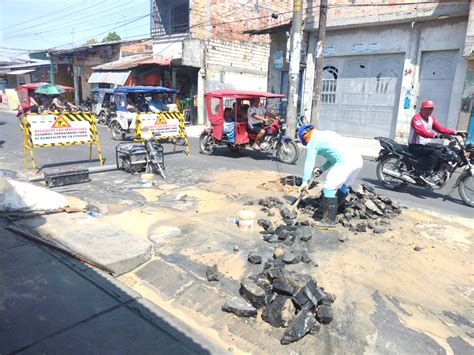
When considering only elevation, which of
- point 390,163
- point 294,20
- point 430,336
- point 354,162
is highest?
point 294,20

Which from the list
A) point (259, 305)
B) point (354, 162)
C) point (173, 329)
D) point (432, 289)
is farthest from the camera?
point (354, 162)

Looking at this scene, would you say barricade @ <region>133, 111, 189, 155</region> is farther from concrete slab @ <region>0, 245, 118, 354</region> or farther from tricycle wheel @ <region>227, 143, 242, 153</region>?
concrete slab @ <region>0, 245, 118, 354</region>

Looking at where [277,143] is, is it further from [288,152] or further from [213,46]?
[213,46]

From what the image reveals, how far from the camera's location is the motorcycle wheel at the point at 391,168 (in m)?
7.71

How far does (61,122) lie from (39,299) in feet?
20.4

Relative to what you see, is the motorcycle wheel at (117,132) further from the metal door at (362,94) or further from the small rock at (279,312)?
the small rock at (279,312)

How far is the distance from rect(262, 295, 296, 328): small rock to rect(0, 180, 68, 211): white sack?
13.0 ft

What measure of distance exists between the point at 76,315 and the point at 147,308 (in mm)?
601

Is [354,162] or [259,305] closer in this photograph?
[259,305]

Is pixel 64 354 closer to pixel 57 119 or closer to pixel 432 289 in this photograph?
pixel 432 289

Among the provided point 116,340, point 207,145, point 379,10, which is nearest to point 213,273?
point 116,340

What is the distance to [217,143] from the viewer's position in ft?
37.9

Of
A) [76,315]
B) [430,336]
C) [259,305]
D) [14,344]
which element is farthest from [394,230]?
[14,344]

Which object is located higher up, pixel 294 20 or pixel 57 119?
pixel 294 20
